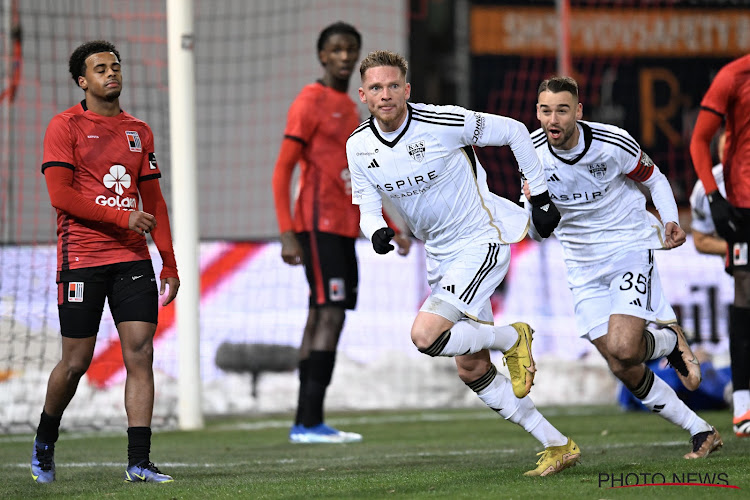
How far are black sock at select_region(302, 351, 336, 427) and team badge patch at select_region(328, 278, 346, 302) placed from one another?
351mm

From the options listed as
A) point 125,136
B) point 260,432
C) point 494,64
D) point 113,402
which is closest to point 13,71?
point 113,402

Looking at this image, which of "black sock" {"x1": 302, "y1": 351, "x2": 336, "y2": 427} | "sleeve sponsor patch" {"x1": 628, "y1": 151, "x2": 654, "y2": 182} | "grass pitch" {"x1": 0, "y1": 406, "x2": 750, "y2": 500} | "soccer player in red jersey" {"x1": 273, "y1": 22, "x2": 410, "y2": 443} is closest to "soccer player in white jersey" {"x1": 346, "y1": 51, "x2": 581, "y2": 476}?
"grass pitch" {"x1": 0, "y1": 406, "x2": 750, "y2": 500}

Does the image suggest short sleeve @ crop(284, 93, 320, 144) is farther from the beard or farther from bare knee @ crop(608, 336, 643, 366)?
bare knee @ crop(608, 336, 643, 366)

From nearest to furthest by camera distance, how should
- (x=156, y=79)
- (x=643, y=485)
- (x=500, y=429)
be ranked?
(x=643, y=485) < (x=500, y=429) < (x=156, y=79)

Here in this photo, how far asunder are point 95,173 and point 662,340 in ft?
9.32

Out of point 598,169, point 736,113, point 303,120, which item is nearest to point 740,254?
point 736,113

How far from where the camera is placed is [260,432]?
7.94 metres

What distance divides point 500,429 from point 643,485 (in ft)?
11.5

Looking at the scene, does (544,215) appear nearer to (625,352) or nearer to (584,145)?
(584,145)

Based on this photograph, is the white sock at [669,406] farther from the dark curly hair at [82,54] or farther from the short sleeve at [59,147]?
the dark curly hair at [82,54]

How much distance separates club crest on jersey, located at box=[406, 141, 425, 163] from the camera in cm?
500

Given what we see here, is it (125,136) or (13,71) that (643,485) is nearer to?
(125,136)

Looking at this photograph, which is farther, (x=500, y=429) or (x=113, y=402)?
(x=113, y=402)

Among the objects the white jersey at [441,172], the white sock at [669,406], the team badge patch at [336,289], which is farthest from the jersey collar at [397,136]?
the team badge patch at [336,289]
